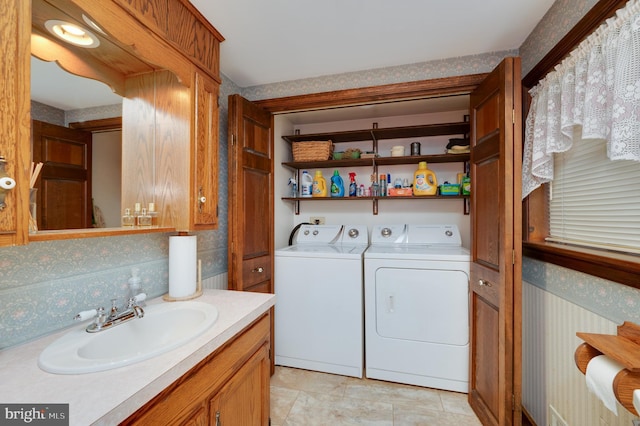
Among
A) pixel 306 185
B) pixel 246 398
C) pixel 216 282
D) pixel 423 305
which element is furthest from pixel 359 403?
pixel 306 185

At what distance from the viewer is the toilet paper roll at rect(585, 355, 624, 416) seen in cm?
73

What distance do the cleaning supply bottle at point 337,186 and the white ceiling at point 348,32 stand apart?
0.97 meters

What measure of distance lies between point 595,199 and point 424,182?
4.00 feet

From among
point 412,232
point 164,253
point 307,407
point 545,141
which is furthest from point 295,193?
point 545,141

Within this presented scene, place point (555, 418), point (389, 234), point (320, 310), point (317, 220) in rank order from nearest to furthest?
point (555, 418) < point (320, 310) < point (389, 234) < point (317, 220)

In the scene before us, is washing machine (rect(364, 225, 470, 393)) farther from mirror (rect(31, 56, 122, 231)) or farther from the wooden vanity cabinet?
mirror (rect(31, 56, 122, 231))

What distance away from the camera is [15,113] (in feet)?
2.25

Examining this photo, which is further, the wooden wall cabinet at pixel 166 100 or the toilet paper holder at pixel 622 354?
the wooden wall cabinet at pixel 166 100

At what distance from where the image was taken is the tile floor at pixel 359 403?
5.40 ft

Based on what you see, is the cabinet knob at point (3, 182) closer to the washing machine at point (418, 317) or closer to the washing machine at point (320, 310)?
the washing machine at point (320, 310)

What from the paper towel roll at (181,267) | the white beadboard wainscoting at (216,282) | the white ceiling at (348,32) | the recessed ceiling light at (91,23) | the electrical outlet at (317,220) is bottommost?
the white beadboard wainscoting at (216,282)

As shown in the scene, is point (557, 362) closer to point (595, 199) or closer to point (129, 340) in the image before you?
point (595, 199)

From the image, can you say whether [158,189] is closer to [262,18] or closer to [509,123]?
[262,18]

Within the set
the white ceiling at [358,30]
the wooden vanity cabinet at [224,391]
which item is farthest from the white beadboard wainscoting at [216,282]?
the white ceiling at [358,30]
